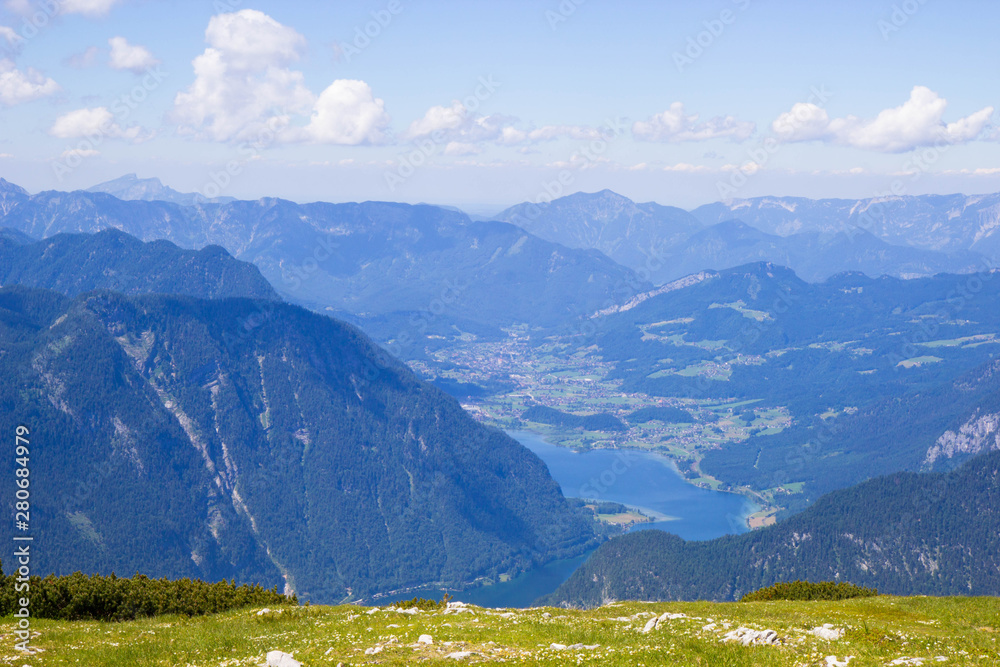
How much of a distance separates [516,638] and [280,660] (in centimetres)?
1347

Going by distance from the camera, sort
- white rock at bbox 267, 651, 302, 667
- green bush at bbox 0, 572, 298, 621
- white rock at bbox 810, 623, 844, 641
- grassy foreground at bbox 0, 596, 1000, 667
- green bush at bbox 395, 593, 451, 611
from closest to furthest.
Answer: white rock at bbox 267, 651, 302, 667, grassy foreground at bbox 0, 596, 1000, 667, white rock at bbox 810, 623, 844, 641, green bush at bbox 0, 572, 298, 621, green bush at bbox 395, 593, 451, 611

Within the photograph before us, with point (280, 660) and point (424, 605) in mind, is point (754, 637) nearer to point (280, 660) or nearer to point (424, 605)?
point (280, 660)

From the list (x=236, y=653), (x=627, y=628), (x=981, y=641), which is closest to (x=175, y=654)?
(x=236, y=653)

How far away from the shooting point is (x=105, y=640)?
4559 centimetres

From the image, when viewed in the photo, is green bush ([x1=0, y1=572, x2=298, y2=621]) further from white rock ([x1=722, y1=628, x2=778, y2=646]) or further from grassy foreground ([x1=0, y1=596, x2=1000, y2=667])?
white rock ([x1=722, y1=628, x2=778, y2=646])

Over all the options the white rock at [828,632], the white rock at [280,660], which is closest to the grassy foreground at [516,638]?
the white rock at [828,632]

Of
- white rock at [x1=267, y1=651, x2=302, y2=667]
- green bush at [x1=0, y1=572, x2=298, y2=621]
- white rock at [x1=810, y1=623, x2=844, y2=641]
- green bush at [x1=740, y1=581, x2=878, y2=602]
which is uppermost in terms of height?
white rock at [x1=267, y1=651, x2=302, y2=667]

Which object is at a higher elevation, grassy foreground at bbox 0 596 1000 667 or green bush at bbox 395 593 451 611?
grassy foreground at bbox 0 596 1000 667

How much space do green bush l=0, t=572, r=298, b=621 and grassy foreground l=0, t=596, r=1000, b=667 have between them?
3616mm

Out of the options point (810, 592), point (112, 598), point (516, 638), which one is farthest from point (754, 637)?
point (810, 592)

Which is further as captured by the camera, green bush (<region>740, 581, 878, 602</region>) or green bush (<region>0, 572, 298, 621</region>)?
green bush (<region>740, 581, 878, 602</region>)

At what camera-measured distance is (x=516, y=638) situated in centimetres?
4441

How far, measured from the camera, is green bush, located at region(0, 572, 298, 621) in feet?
183

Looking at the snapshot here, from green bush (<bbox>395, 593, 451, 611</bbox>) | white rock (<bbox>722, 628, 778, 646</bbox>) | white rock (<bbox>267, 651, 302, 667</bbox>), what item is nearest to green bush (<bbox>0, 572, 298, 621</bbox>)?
green bush (<bbox>395, 593, 451, 611</bbox>)
